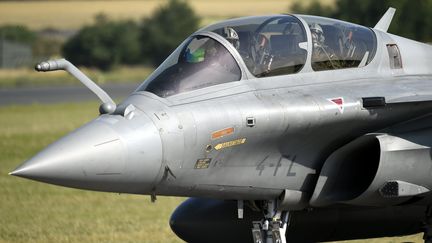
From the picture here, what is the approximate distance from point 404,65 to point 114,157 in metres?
3.69

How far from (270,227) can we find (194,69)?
5.84 ft

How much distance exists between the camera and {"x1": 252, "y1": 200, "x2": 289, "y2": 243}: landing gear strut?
30.4 ft

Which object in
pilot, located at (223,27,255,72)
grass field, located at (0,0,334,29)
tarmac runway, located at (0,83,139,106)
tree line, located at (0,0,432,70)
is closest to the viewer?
pilot, located at (223,27,255,72)

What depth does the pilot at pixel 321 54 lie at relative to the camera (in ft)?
30.4

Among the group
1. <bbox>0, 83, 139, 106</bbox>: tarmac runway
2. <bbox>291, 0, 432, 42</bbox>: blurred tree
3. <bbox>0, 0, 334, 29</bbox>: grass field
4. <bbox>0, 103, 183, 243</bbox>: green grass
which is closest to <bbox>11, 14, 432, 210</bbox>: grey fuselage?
<bbox>0, 103, 183, 243</bbox>: green grass

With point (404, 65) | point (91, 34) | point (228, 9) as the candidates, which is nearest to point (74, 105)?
point (91, 34)

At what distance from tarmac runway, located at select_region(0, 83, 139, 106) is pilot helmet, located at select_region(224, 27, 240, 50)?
27.2m

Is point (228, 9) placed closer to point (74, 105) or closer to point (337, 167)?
point (74, 105)

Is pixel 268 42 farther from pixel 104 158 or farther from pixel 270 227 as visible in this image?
pixel 104 158

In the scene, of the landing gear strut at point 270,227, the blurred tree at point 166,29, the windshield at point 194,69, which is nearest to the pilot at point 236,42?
the windshield at point 194,69

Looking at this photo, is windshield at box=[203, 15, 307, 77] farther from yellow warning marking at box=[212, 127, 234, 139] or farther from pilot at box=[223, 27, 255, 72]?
yellow warning marking at box=[212, 127, 234, 139]

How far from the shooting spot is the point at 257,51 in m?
9.01

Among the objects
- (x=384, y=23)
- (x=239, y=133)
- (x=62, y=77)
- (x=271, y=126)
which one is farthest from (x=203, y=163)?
(x=62, y=77)

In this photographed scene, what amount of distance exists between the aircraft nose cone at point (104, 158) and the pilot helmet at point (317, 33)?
2.16 meters
